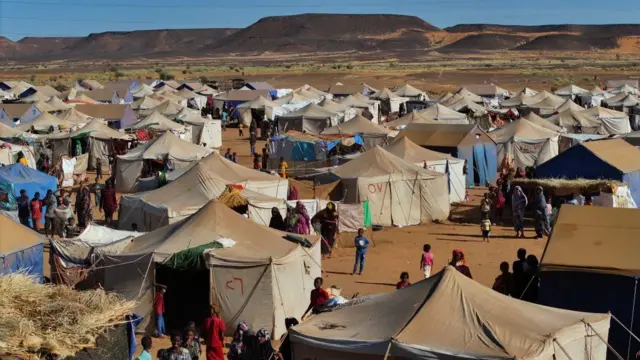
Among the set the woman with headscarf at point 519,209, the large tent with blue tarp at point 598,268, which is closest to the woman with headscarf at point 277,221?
the woman with headscarf at point 519,209

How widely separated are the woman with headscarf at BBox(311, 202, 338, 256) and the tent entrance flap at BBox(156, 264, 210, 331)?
224 inches

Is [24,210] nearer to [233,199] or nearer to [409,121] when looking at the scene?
[233,199]

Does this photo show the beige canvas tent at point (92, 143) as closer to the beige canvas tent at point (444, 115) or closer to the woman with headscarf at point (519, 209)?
the beige canvas tent at point (444, 115)

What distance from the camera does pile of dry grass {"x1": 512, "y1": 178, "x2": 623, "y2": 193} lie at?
2219cm

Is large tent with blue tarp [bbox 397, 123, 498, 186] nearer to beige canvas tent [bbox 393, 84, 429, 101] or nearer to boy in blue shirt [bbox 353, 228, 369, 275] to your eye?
boy in blue shirt [bbox 353, 228, 369, 275]

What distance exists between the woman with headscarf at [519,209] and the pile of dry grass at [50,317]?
13.2 meters

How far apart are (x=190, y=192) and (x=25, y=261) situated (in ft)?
17.2

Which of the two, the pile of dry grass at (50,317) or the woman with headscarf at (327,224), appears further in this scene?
the woman with headscarf at (327,224)

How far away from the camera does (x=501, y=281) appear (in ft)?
45.0

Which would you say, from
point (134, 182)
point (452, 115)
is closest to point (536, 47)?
point (452, 115)

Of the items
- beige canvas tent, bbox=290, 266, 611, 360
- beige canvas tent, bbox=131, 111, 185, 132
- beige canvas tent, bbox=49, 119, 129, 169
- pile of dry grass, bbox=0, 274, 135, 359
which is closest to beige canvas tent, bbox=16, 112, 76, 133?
beige canvas tent, bbox=131, 111, 185, 132

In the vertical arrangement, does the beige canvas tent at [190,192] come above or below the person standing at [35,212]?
above

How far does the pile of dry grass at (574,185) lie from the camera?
72.8ft

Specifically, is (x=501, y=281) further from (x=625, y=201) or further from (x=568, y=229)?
(x=625, y=201)
